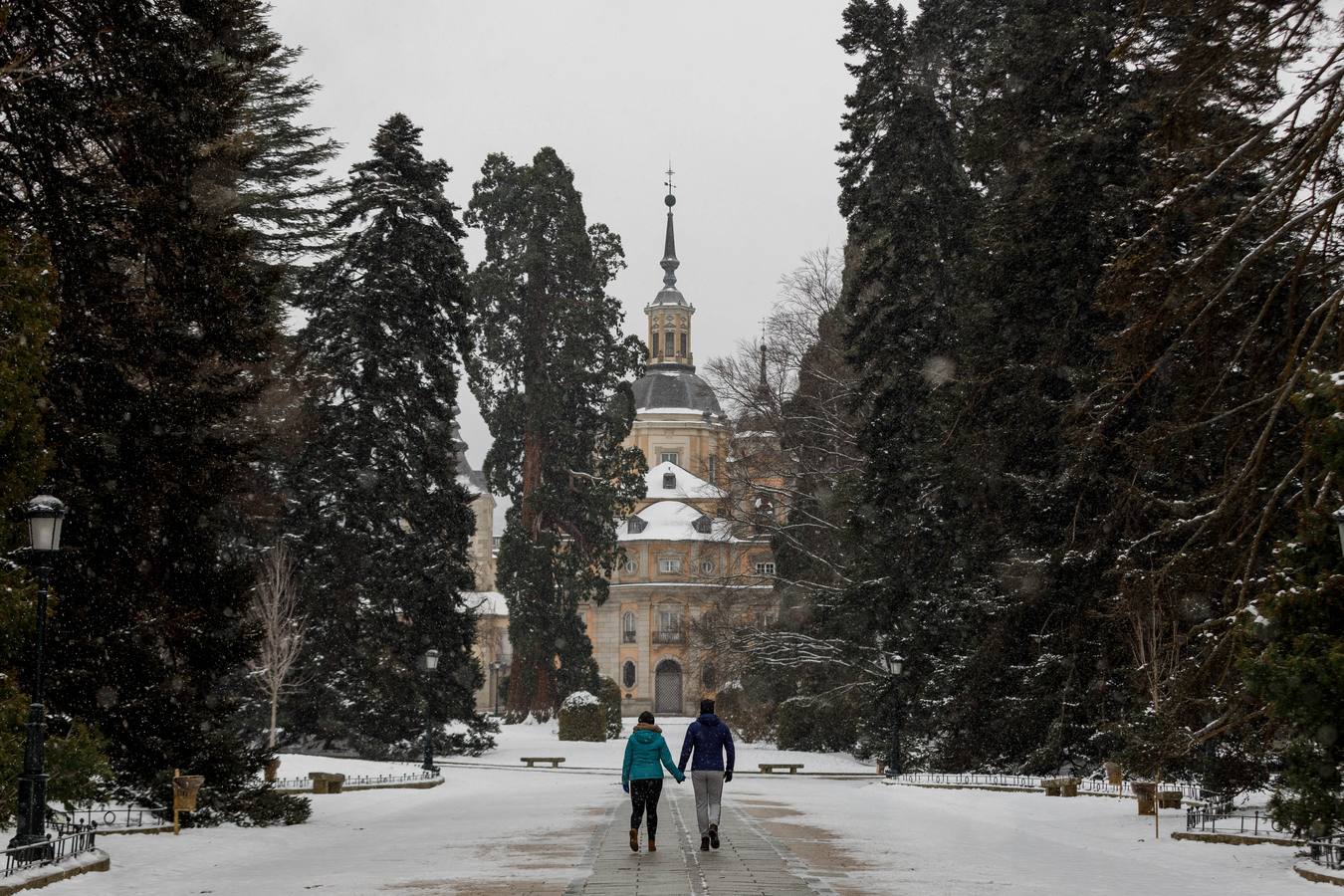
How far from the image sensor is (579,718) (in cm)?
5166

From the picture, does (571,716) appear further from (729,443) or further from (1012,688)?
(1012,688)

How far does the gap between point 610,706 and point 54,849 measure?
44.7 m

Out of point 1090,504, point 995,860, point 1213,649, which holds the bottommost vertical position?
point 995,860

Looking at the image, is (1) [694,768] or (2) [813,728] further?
(2) [813,728]

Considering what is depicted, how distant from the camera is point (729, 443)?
45.3 metres

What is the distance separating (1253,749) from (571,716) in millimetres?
38013

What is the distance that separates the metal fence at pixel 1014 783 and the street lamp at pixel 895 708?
96 centimetres

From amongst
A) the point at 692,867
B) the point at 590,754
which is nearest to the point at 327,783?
the point at 692,867

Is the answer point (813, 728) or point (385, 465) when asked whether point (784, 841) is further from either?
point (813, 728)

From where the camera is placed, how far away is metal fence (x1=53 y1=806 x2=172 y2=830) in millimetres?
17125

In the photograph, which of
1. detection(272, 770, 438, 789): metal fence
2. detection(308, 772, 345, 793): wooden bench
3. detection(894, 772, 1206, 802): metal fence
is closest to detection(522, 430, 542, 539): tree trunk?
detection(272, 770, 438, 789): metal fence

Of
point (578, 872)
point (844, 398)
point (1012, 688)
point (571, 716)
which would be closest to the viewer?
point (578, 872)

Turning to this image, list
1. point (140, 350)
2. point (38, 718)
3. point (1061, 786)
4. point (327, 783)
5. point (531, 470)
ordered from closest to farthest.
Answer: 1. point (38, 718)
2. point (140, 350)
3. point (1061, 786)
4. point (327, 783)
5. point (531, 470)

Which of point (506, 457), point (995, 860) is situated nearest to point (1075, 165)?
point (995, 860)
